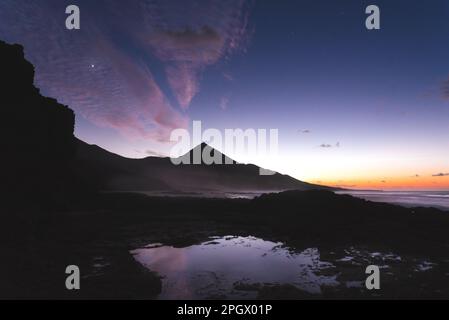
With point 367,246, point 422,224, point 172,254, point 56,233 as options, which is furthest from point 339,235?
point 56,233

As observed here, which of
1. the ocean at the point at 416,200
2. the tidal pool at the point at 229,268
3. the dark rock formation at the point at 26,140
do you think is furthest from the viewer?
the ocean at the point at 416,200

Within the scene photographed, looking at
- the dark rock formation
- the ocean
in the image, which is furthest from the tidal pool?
the ocean

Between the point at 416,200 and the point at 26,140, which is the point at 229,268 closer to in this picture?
the point at 26,140

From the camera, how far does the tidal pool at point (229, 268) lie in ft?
41.0

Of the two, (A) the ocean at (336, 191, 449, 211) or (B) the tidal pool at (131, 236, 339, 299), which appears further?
(A) the ocean at (336, 191, 449, 211)

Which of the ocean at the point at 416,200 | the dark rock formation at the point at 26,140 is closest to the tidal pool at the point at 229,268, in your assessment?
the dark rock formation at the point at 26,140

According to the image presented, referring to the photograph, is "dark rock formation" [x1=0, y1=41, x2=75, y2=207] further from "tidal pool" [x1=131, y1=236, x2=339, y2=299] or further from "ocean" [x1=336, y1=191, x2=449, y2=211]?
"ocean" [x1=336, y1=191, x2=449, y2=211]

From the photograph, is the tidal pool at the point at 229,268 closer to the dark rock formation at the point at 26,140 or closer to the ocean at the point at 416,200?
the dark rock formation at the point at 26,140

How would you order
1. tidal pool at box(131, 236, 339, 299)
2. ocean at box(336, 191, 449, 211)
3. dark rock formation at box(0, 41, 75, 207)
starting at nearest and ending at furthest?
tidal pool at box(131, 236, 339, 299) < dark rock formation at box(0, 41, 75, 207) < ocean at box(336, 191, 449, 211)

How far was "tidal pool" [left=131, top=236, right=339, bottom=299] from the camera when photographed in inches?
492

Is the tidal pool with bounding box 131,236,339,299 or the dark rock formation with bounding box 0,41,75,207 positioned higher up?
the dark rock formation with bounding box 0,41,75,207

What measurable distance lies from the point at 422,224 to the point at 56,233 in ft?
107

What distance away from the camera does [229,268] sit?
16.0 meters

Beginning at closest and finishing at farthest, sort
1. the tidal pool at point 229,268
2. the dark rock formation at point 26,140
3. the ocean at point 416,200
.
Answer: the tidal pool at point 229,268
the dark rock formation at point 26,140
the ocean at point 416,200
